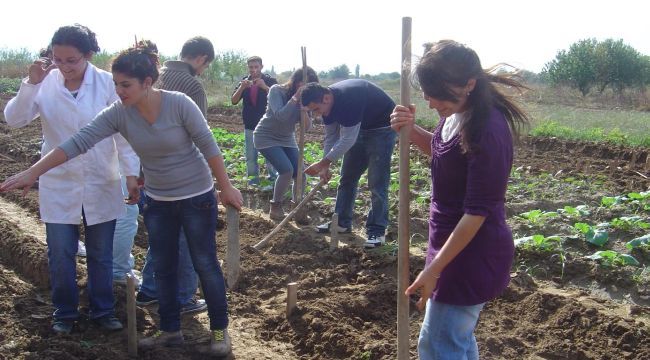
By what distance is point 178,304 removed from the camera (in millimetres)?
3840

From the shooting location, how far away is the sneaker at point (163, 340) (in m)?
3.78

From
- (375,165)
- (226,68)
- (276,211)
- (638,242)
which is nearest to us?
(638,242)

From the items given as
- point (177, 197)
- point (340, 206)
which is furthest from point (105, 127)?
point (340, 206)

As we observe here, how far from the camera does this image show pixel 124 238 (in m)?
4.64

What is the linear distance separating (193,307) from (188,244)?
40.6 inches

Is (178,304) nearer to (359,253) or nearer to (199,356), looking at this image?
(199,356)

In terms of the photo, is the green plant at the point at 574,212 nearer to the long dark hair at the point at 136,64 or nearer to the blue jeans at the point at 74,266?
the blue jeans at the point at 74,266

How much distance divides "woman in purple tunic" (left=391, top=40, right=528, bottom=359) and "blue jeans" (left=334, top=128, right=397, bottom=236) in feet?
10.9

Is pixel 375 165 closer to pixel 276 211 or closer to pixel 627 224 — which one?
pixel 276 211

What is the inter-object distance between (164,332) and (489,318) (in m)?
2.13

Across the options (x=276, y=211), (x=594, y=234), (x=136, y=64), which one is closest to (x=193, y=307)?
(x=136, y=64)

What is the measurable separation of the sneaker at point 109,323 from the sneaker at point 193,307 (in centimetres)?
49

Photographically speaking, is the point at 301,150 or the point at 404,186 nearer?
the point at 404,186

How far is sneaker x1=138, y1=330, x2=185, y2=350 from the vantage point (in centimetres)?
378
